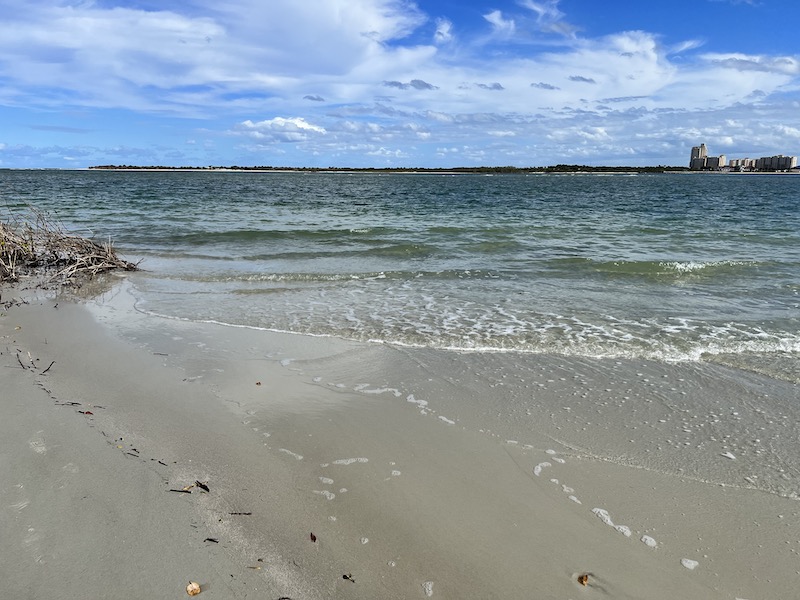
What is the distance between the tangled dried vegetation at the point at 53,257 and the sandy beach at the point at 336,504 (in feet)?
19.8

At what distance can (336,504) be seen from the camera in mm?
3055

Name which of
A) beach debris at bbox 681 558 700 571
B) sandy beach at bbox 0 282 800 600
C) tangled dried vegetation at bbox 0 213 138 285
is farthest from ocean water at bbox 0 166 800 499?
beach debris at bbox 681 558 700 571

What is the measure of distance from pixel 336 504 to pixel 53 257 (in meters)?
10.8

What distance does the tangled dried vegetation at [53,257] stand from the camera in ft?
32.6

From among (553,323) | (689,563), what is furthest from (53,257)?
(689,563)

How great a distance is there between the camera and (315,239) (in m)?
16.6

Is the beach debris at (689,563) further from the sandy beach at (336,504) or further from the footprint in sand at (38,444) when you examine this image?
the footprint in sand at (38,444)

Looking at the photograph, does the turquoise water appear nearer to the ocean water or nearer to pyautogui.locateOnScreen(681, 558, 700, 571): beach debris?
the ocean water

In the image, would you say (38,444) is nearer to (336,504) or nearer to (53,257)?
(336,504)

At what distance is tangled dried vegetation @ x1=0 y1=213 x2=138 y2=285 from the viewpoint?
994cm

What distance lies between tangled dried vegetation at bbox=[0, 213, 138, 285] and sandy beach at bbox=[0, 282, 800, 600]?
6038mm

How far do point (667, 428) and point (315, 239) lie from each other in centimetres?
1366

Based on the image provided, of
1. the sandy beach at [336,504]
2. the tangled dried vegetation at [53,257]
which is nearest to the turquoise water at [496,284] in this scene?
the tangled dried vegetation at [53,257]

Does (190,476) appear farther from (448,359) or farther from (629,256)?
(629,256)
